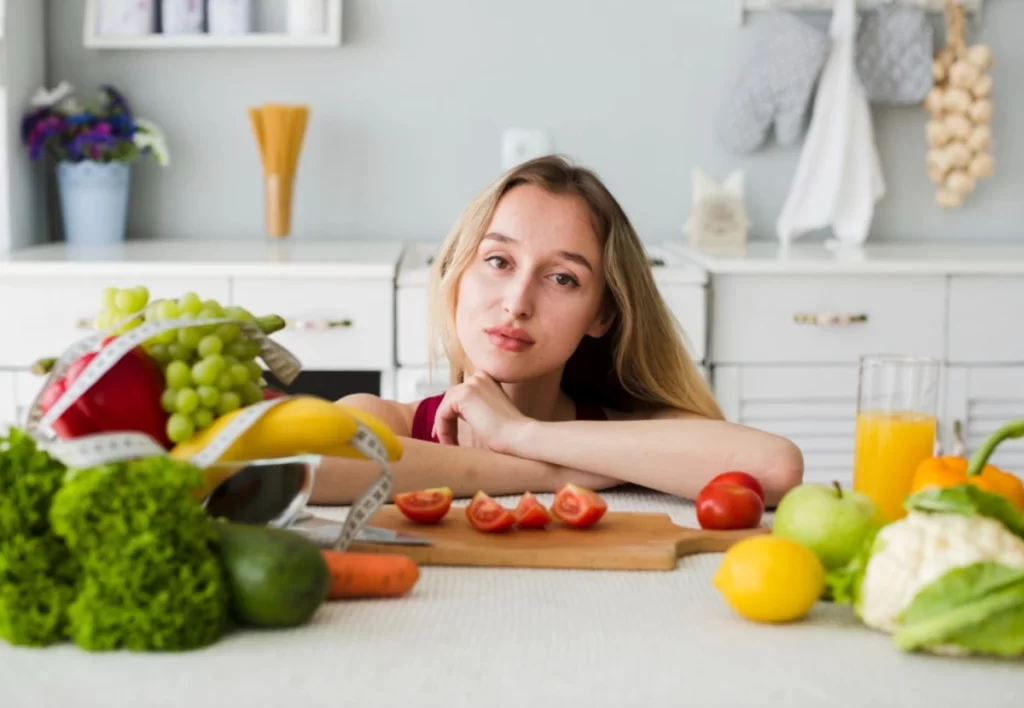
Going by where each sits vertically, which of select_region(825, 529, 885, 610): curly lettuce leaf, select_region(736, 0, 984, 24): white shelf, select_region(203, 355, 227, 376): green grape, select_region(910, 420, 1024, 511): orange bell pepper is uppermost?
select_region(736, 0, 984, 24): white shelf

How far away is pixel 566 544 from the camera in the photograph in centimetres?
104

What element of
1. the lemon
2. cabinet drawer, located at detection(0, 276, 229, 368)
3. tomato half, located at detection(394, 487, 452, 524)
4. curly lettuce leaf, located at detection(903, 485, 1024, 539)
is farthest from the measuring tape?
cabinet drawer, located at detection(0, 276, 229, 368)

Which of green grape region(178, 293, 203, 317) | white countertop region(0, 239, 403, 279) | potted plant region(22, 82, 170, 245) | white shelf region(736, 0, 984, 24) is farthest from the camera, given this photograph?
white shelf region(736, 0, 984, 24)

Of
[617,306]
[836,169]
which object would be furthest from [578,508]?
[836,169]

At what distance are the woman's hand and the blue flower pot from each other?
1.77m

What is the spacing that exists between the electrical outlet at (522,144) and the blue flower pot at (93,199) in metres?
0.90

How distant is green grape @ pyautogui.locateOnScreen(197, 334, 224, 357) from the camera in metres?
0.89

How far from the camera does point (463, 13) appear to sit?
3.14 meters

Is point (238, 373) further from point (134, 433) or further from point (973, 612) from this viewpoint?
point (973, 612)

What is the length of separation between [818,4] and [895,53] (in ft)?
0.71

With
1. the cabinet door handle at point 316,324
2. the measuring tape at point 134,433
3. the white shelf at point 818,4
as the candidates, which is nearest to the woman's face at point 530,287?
the measuring tape at point 134,433

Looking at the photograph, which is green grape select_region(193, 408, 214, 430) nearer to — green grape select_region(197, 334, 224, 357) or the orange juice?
green grape select_region(197, 334, 224, 357)

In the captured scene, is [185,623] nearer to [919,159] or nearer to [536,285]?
[536,285]

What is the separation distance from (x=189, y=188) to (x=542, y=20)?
95cm
